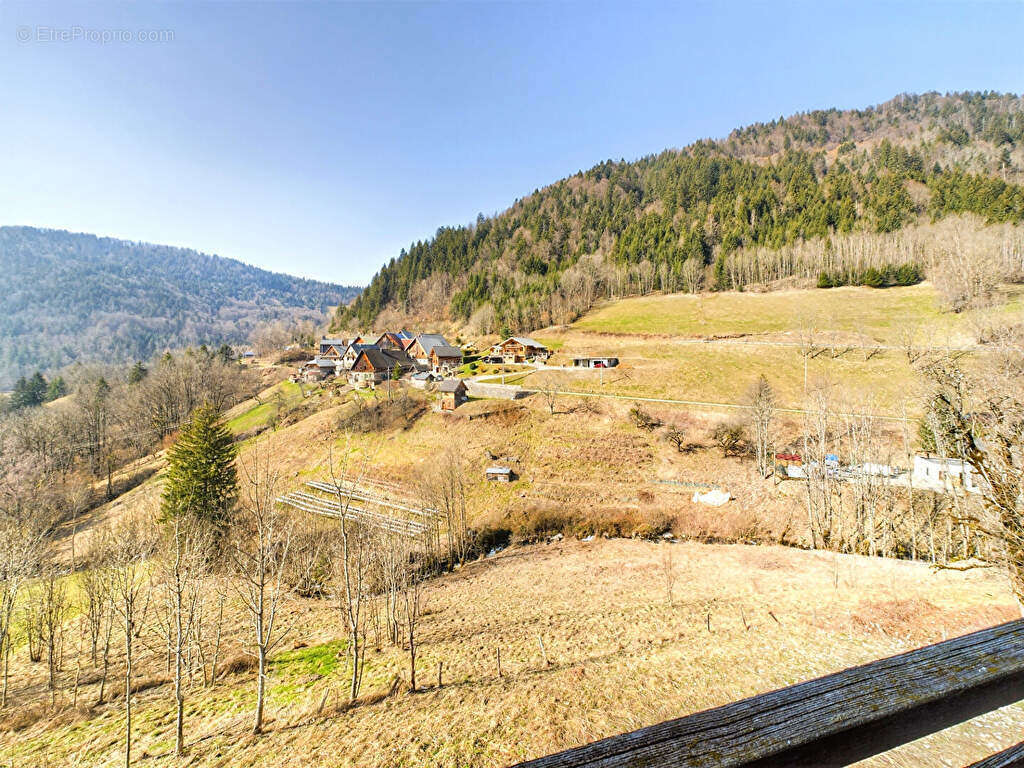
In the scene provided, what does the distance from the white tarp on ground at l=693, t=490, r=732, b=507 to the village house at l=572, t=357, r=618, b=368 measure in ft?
99.2

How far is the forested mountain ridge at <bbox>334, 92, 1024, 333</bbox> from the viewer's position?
298ft

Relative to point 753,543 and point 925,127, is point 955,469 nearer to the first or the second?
point 753,543

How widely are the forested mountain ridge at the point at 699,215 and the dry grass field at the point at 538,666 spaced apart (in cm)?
6986

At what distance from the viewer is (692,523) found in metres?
30.8

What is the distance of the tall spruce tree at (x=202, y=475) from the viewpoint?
2605 centimetres

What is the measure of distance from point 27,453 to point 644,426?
6926 cm

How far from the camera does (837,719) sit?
1499mm

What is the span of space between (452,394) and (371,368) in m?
21.7

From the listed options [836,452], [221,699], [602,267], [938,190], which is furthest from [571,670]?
[938,190]

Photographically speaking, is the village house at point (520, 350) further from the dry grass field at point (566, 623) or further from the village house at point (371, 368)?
the dry grass field at point (566, 623)

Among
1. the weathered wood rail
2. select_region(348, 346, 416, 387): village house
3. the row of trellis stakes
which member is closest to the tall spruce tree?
the row of trellis stakes

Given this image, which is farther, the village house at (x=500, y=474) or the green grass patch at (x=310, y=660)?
the village house at (x=500, y=474)

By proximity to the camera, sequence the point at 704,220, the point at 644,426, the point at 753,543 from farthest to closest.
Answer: the point at 704,220 < the point at 644,426 < the point at 753,543

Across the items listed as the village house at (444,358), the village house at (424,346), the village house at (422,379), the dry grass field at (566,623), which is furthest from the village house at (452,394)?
the village house at (424,346)
